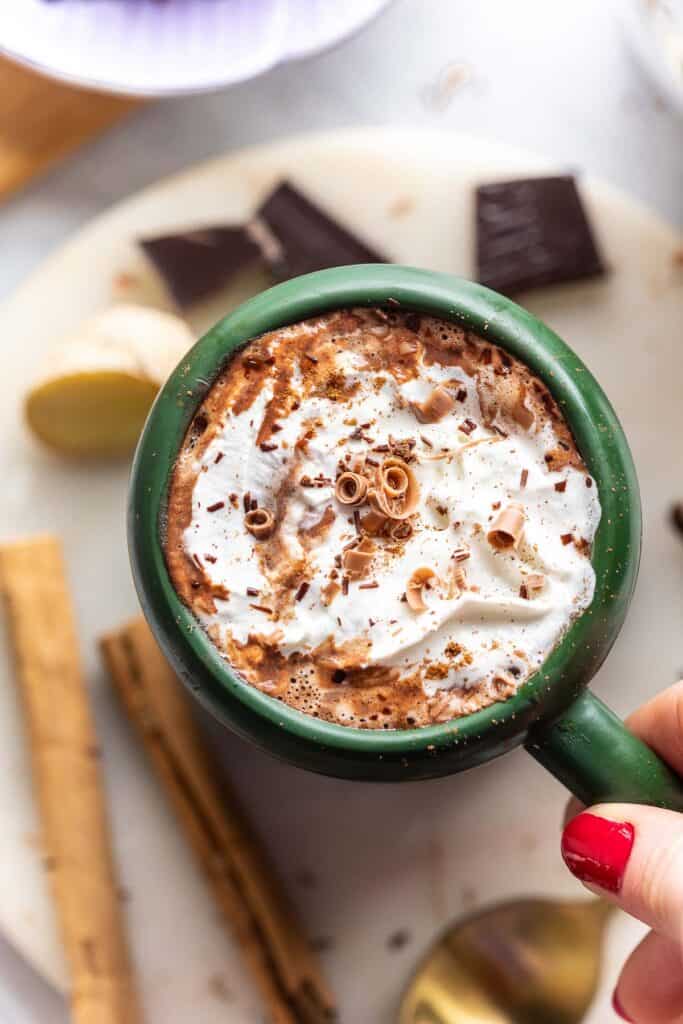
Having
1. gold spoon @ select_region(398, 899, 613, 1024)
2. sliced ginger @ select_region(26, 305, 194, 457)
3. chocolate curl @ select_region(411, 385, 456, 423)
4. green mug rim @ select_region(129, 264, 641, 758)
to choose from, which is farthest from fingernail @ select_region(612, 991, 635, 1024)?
sliced ginger @ select_region(26, 305, 194, 457)

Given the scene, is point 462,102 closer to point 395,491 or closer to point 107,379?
point 107,379

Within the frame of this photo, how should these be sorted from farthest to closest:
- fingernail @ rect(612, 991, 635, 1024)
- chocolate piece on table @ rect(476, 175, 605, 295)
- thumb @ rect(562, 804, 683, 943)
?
chocolate piece on table @ rect(476, 175, 605, 295) < fingernail @ rect(612, 991, 635, 1024) < thumb @ rect(562, 804, 683, 943)

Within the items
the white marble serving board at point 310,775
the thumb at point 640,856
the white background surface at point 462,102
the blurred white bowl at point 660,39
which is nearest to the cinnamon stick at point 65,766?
the white marble serving board at point 310,775

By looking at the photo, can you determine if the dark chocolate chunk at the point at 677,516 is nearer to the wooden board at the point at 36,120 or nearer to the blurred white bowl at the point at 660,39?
the blurred white bowl at the point at 660,39

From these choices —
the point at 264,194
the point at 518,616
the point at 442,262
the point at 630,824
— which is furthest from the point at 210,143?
the point at 630,824

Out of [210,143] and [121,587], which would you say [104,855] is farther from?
[210,143]

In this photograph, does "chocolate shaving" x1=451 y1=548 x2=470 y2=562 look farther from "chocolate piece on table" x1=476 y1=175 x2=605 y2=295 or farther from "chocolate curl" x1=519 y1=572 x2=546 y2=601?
"chocolate piece on table" x1=476 y1=175 x2=605 y2=295

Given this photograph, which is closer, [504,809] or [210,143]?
[504,809]
